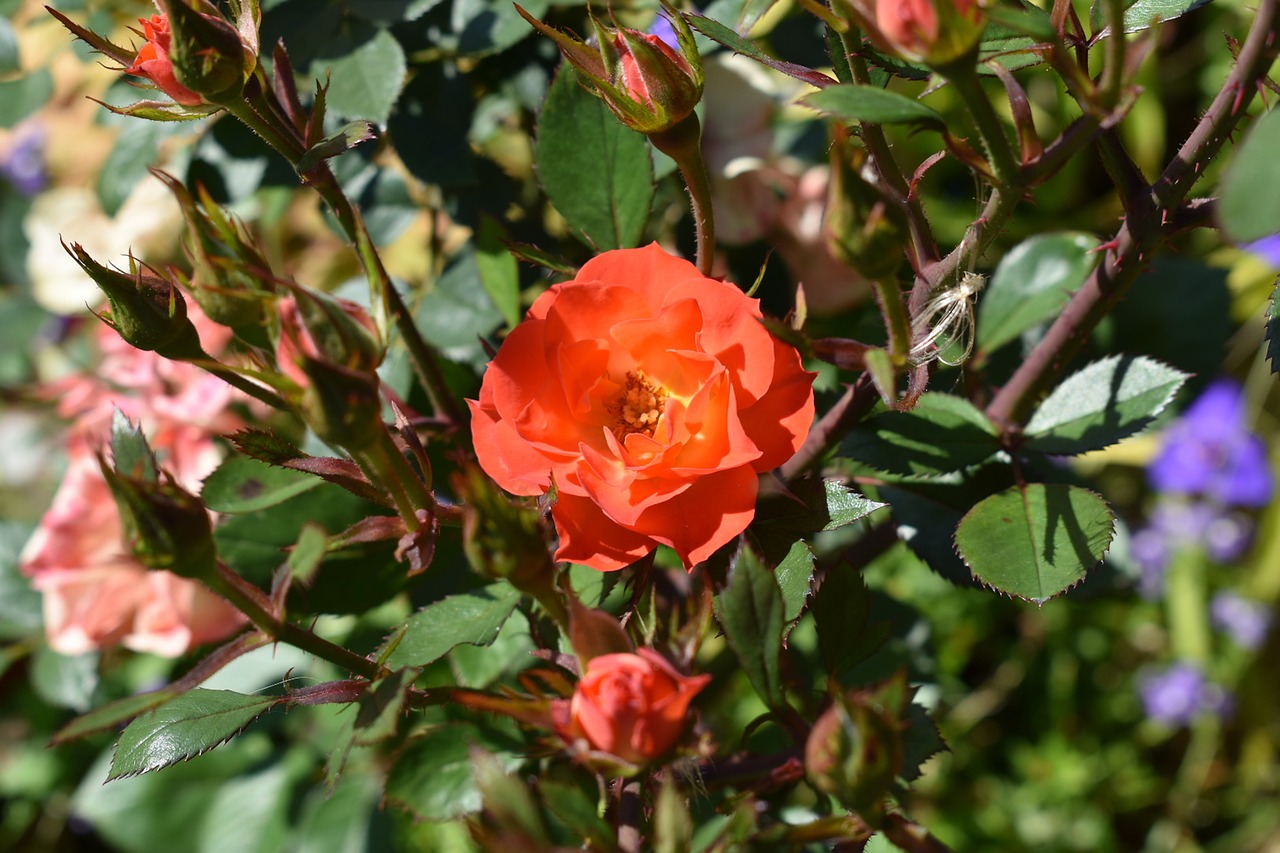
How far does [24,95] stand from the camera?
3.39 feet

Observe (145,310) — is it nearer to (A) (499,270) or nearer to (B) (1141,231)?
(A) (499,270)

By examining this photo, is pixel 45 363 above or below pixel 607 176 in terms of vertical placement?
below

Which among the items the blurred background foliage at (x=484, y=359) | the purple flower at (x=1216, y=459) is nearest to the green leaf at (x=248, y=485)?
the blurred background foliage at (x=484, y=359)

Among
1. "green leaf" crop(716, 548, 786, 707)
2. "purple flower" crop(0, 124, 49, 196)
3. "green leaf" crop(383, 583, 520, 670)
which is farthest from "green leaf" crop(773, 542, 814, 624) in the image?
"purple flower" crop(0, 124, 49, 196)

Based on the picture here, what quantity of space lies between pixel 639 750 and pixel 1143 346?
0.73m

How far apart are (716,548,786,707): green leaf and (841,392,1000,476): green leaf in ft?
0.60

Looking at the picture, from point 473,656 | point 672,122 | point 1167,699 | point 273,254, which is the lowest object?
point 1167,699

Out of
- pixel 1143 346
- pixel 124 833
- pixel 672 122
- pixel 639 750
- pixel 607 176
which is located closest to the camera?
pixel 639 750

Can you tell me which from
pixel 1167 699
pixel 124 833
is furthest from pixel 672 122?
pixel 1167 699

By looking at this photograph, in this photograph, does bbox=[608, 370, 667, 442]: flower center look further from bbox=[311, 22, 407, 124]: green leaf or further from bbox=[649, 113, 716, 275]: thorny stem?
bbox=[311, 22, 407, 124]: green leaf

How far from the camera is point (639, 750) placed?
43cm

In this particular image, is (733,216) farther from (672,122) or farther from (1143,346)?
(672,122)

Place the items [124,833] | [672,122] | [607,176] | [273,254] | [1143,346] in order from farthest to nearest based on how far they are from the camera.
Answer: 1. [273,254]
2. [124,833]
3. [1143,346]
4. [607,176]
5. [672,122]

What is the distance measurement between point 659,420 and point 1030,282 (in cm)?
42
